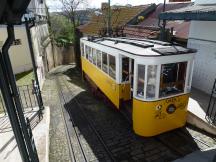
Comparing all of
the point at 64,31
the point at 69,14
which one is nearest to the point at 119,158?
the point at 69,14

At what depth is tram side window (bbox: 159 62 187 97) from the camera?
646cm

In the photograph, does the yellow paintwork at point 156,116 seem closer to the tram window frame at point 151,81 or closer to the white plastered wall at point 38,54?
the tram window frame at point 151,81

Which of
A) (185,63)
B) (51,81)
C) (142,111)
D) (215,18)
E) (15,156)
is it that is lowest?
(51,81)

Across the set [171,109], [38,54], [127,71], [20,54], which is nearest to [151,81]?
[171,109]

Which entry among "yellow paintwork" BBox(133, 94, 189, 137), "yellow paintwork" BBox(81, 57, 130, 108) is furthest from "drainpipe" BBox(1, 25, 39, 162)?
"yellow paintwork" BBox(81, 57, 130, 108)

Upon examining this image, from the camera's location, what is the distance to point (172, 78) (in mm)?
6680

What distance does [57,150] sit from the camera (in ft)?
22.4

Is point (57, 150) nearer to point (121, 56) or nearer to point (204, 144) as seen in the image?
point (121, 56)

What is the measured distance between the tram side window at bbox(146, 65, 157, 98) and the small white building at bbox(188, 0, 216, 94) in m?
4.34

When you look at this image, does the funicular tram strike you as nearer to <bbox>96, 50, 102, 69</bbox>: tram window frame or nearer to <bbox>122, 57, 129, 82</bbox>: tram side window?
<bbox>122, 57, 129, 82</bbox>: tram side window

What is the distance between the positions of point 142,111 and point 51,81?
10.8m

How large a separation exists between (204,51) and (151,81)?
478 centimetres

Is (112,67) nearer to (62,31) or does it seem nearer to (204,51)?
(204,51)

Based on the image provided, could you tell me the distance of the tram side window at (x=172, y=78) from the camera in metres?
6.46
